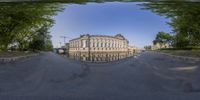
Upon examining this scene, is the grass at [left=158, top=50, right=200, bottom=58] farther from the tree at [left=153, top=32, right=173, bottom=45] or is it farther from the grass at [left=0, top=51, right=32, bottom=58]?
the grass at [left=0, top=51, right=32, bottom=58]

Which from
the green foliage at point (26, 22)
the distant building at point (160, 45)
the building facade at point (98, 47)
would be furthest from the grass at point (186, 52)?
the green foliage at point (26, 22)

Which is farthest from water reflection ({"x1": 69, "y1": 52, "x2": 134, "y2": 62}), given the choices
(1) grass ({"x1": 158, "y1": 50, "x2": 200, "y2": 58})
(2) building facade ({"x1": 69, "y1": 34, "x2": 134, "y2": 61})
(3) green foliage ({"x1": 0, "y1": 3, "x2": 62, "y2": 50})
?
(1) grass ({"x1": 158, "y1": 50, "x2": 200, "y2": 58})

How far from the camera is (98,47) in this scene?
180 cm

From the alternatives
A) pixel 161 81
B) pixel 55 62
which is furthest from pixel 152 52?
pixel 55 62

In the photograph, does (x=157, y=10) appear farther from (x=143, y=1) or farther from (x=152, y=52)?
(x=152, y=52)

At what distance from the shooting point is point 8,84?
6.10ft

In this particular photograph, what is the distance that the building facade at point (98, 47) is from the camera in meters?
1.80

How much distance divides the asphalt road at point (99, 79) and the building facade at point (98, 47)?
0.04 m

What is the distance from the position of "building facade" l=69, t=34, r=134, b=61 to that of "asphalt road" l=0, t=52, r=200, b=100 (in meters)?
0.04

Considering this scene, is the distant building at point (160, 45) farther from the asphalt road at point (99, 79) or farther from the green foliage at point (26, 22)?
the green foliage at point (26, 22)

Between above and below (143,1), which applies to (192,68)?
below

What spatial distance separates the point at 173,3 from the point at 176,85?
18.7 inches

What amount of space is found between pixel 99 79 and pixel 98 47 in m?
0.18

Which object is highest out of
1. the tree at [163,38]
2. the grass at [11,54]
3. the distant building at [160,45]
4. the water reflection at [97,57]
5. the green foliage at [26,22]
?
the green foliage at [26,22]
